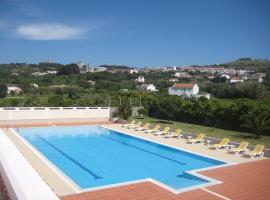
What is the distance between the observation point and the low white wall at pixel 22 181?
3573 millimetres

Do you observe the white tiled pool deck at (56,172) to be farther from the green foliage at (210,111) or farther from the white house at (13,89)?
the white house at (13,89)

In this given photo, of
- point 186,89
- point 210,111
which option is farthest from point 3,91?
point 186,89

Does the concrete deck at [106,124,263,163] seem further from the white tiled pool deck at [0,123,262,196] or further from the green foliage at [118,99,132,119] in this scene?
the green foliage at [118,99,132,119]

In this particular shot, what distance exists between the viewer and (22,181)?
163 inches

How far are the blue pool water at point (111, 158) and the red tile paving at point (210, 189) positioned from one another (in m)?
0.91

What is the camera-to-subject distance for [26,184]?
3975 millimetres

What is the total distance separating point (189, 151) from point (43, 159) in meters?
5.90

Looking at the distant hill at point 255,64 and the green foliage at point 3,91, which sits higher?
the distant hill at point 255,64

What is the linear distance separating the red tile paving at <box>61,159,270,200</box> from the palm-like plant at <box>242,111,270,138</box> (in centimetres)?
653

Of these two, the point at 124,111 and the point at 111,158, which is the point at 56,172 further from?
the point at 124,111

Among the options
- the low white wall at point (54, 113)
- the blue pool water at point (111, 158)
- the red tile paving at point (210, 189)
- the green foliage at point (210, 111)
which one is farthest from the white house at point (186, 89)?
the red tile paving at point (210, 189)

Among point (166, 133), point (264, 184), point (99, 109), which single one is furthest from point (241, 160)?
point (99, 109)

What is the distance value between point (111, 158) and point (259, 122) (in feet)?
26.3

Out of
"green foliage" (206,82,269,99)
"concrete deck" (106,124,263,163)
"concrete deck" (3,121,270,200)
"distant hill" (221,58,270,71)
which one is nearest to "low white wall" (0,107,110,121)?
"concrete deck" (106,124,263,163)
